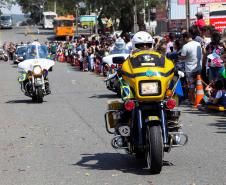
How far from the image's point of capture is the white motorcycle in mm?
18531

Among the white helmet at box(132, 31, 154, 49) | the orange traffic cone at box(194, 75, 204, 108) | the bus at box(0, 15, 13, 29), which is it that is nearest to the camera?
the white helmet at box(132, 31, 154, 49)

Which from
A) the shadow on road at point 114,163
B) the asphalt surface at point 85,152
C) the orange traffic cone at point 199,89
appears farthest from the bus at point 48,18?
the shadow on road at point 114,163

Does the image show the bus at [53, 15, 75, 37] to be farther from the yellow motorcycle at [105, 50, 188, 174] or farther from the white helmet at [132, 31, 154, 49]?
the yellow motorcycle at [105, 50, 188, 174]

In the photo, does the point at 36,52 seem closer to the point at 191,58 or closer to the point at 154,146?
the point at 191,58

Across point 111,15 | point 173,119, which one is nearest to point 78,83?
point 173,119

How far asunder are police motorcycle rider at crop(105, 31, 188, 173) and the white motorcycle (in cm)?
964

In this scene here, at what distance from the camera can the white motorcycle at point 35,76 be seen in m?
18.5

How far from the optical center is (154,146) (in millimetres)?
8117

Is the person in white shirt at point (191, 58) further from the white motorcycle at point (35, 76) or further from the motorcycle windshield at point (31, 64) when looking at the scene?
the motorcycle windshield at point (31, 64)

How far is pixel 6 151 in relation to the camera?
34.6 feet

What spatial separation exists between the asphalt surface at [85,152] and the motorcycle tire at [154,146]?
16cm

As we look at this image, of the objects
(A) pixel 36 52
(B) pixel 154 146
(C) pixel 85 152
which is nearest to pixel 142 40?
(B) pixel 154 146

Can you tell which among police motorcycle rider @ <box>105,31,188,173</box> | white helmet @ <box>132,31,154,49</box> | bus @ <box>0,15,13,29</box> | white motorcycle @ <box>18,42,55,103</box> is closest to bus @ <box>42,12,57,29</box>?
bus @ <box>0,15,13,29</box>

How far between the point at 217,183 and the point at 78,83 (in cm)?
1942
